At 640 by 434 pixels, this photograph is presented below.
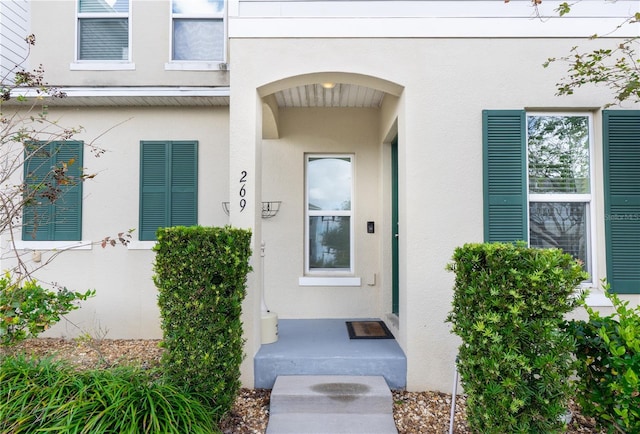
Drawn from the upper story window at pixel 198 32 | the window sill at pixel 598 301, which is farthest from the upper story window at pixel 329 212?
the window sill at pixel 598 301

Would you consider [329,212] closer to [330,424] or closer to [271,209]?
[271,209]

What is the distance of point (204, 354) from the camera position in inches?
106

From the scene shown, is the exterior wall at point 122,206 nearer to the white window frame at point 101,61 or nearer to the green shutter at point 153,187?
the green shutter at point 153,187

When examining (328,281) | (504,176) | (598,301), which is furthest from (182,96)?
(598,301)

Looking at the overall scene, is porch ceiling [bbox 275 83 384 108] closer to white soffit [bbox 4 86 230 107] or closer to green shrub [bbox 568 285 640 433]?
white soffit [bbox 4 86 230 107]

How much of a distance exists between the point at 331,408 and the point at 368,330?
148 centimetres

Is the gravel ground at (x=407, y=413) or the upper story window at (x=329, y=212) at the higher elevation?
the upper story window at (x=329, y=212)

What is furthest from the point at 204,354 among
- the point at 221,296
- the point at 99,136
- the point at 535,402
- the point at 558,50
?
the point at 558,50

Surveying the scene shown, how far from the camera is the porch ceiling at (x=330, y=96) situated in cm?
452

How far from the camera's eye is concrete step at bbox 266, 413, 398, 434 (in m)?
2.86

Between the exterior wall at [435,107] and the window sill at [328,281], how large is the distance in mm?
1448

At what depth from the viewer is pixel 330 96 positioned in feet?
15.7

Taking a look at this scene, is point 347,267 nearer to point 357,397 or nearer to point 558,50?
point 357,397

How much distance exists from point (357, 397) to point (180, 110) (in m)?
4.29
